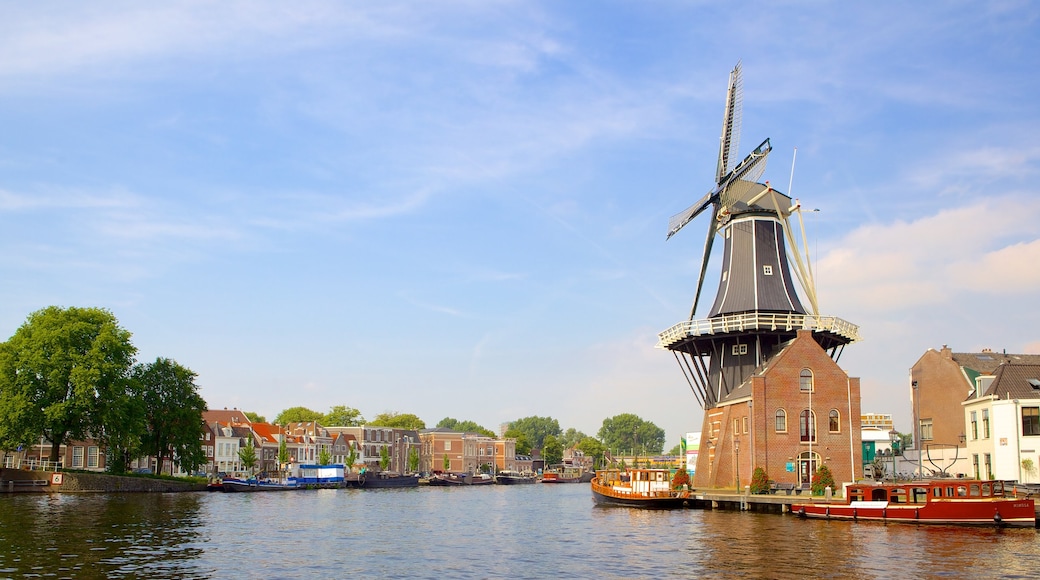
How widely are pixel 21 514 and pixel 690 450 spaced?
68459 mm

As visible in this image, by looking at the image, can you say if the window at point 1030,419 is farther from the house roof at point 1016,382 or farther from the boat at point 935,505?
the boat at point 935,505

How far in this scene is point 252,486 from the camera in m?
100

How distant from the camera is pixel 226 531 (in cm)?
4612

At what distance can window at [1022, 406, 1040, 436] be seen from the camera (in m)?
56.7

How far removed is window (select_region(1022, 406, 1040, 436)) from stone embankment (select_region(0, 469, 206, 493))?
7176cm

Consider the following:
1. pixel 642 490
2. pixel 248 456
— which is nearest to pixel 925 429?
pixel 642 490

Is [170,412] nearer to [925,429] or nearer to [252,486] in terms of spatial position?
[252,486]

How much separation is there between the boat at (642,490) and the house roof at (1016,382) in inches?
821

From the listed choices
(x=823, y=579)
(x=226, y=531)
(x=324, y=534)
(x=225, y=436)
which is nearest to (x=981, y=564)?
(x=823, y=579)

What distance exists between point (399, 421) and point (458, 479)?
47246 millimetres

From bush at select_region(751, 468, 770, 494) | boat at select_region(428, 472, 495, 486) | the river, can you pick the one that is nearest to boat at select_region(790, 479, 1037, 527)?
the river

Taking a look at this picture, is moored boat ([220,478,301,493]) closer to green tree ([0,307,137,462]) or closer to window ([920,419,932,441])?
green tree ([0,307,137,462])

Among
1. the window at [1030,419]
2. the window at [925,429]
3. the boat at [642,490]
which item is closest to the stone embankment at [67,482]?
the boat at [642,490]

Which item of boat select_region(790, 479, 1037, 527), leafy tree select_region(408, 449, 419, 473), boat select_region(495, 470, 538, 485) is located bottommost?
boat select_region(495, 470, 538, 485)
